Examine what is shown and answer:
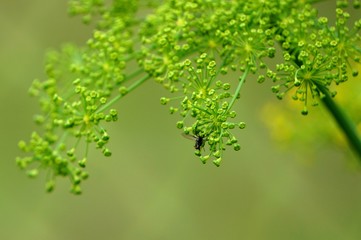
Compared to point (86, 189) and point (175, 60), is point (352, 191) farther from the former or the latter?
point (175, 60)

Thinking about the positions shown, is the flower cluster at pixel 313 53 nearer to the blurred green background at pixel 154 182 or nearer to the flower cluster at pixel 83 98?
the flower cluster at pixel 83 98

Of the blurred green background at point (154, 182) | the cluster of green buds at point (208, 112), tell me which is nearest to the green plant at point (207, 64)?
the cluster of green buds at point (208, 112)

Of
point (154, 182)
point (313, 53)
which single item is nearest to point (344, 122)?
point (313, 53)

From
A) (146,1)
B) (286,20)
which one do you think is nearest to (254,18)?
(286,20)

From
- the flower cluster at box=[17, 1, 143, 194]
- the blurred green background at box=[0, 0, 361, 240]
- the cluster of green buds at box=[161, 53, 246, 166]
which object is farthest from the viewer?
the blurred green background at box=[0, 0, 361, 240]

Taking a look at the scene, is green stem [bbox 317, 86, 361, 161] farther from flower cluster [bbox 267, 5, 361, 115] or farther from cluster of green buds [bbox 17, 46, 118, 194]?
cluster of green buds [bbox 17, 46, 118, 194]

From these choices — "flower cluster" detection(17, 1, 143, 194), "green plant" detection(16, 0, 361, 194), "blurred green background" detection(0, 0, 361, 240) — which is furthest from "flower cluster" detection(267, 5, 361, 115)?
"blurred green background" detection(0, 0, 361, 240)

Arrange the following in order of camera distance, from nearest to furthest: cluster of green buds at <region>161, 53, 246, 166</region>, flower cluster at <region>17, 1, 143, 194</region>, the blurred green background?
1. cluster of green buds at <region>161, 53, 246, 166</region>
2. flower cluster at <region>17, 1, 143, 194</region>
3. the blurred green background
